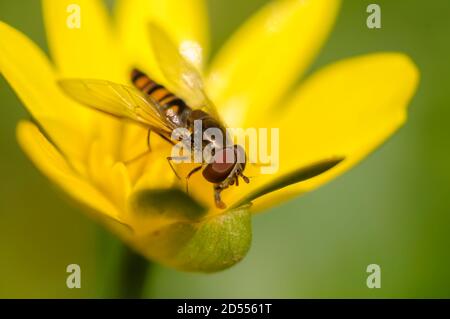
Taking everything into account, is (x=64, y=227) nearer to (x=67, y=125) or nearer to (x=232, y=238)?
(x=67, y=125)

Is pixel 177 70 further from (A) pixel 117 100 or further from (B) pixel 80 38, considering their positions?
(A) pixel 117 100

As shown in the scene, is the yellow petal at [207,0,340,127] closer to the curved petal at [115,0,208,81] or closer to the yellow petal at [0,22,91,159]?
the curved petal at [115,0,208,81]

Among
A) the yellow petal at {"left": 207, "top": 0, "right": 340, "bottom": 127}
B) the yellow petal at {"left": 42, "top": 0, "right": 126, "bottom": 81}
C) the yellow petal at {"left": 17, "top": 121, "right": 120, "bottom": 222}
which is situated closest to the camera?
the yellow petal at {"left": 17, "top": 121, "right": 120, "bottom": 222}

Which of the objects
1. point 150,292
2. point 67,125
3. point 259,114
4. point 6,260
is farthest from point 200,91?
point 6,260

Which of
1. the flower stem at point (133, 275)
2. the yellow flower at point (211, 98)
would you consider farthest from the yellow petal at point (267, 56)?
the flower stem at point (133, 275)

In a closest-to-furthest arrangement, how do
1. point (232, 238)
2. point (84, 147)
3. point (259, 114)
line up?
point (232, 238) < point (84, 147) < point (259, 114)

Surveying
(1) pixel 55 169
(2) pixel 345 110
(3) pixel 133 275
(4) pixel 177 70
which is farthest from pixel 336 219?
(1) pixel 55 169

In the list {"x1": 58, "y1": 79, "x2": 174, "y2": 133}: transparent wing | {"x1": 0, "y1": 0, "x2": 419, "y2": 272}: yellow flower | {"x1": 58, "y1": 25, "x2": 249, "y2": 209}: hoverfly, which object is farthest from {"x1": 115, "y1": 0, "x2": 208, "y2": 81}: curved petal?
{"x1": 58, "y1": 79, "x2": 174, "y2": 133}: transparent wing
